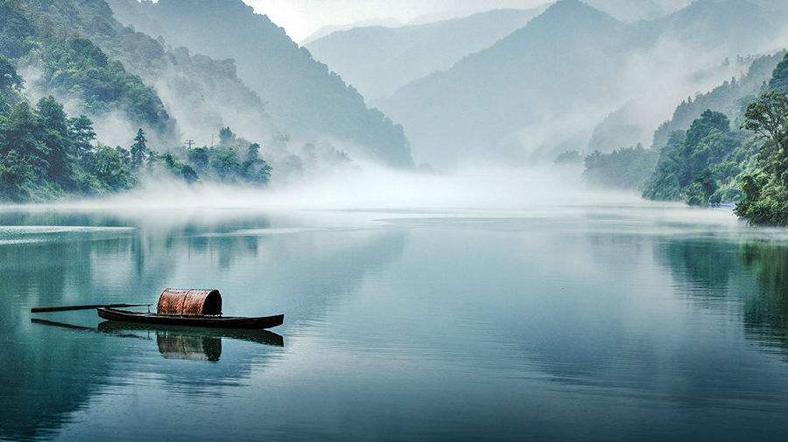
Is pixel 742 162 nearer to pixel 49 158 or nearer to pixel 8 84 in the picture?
pixel 49 158

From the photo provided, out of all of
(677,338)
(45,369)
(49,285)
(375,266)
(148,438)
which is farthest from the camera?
(375,266)

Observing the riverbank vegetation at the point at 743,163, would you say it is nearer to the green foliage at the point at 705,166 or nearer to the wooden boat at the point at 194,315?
the green foliage at the point at 705,166

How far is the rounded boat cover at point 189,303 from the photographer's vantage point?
1112 inches

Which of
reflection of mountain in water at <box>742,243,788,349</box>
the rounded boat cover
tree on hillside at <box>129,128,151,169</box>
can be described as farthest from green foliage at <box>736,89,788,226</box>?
tree on hillside at <box>129,128,151,169</box>

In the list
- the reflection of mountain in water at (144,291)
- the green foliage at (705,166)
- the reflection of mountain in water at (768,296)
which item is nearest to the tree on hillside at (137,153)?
the reflection of mountain in water at (144,291)

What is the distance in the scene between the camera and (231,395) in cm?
2077

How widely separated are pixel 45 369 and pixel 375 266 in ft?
95.0

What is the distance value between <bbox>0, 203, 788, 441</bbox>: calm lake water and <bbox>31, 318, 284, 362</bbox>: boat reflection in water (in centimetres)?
11

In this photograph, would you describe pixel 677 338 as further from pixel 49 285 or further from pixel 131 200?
pixel 131 200

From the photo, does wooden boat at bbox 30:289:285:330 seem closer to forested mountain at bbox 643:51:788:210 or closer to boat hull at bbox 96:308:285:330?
boat hull at bbox 96:308:285:330

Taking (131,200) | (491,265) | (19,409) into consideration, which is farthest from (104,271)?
(131,200)

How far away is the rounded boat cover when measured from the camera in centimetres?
2825

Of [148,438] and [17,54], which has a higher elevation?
[17,54]

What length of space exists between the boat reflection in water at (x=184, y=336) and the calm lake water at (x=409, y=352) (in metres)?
0.11
